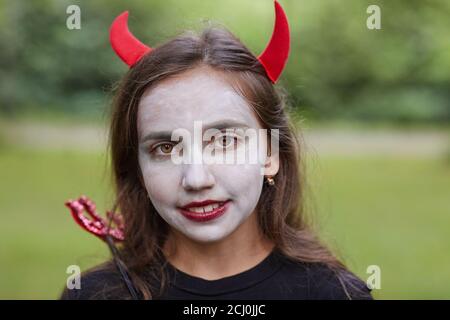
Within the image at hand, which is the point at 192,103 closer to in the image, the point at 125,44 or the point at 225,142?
the point at 225,142

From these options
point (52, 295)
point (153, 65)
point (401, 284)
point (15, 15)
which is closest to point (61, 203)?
point (52, 295)

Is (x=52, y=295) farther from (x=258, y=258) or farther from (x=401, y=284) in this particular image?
(x=258, y=258)

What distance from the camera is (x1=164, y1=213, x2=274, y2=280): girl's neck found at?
2.32 m

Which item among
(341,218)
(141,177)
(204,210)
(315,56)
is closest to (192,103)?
(204,210)

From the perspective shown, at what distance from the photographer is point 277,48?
2.28 m

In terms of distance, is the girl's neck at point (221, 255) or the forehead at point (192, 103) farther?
the girl's neck at point (221, 255)

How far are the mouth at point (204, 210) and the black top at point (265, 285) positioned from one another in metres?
0.25

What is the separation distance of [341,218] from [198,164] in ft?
15.8

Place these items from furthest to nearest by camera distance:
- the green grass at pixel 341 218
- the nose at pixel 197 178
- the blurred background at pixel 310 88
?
the blurred background at pixel 310 88
the green grass at pixel 341 218
the nose at pixel 197 178

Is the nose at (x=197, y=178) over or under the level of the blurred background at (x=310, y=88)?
under

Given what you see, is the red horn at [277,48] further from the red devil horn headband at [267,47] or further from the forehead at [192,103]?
the forehead at [192,103]

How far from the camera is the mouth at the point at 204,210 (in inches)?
84.5

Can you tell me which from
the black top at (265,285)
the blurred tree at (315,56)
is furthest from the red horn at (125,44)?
the blurred tree at (315,56)

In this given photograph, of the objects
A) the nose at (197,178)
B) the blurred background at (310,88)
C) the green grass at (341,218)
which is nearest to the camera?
the nose at (197,178)
